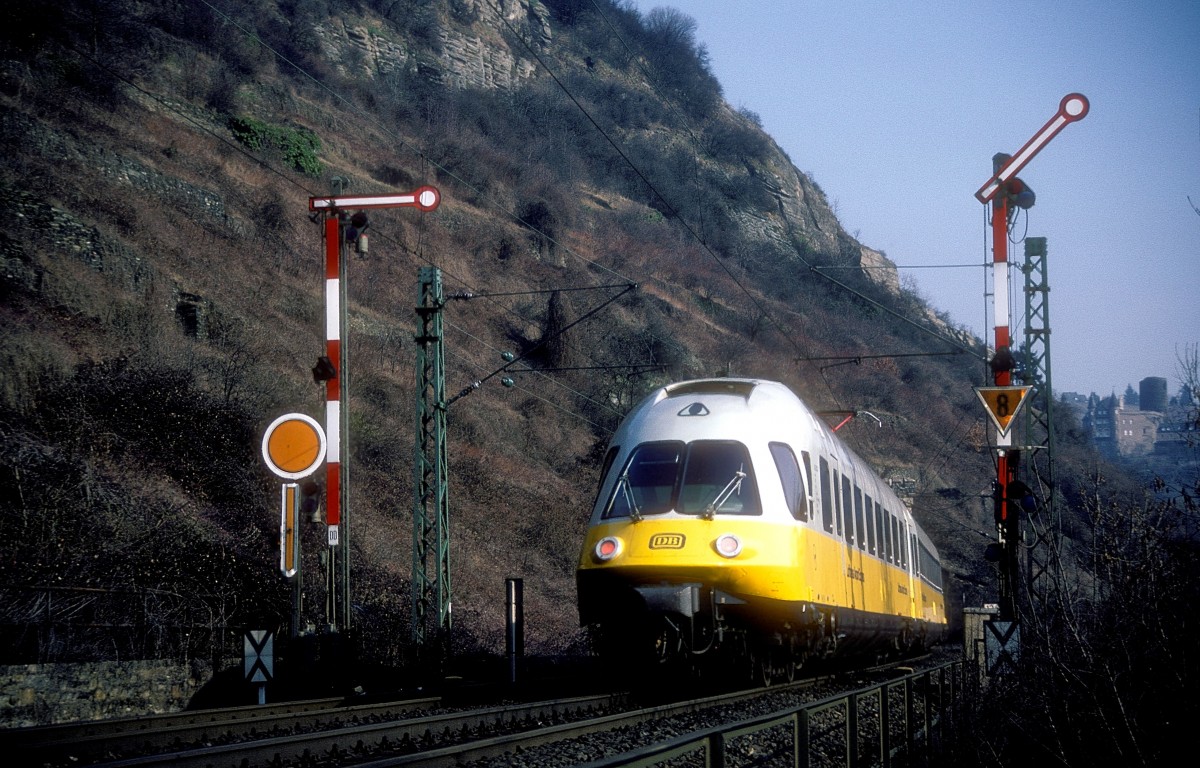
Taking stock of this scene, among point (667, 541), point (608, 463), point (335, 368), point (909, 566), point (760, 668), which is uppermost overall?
point (335, 368)

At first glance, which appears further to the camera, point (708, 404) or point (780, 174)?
point (780, 174)

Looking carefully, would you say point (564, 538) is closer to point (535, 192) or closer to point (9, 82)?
point (9, 82)

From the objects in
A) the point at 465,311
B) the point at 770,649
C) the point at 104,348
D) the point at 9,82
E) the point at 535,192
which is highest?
the point at 535,192

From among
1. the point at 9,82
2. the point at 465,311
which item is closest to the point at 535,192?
the point at 465,311

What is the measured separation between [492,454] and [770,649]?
78.4 feet

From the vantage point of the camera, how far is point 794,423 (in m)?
14.7

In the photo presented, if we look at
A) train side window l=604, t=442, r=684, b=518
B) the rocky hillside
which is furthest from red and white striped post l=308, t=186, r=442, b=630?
train side window l=604, t=442, r=684, b=518

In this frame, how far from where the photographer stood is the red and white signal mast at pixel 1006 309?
612 inches

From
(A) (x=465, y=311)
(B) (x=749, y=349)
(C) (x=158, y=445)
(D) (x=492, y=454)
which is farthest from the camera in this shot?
(B) (x=749, y=349)

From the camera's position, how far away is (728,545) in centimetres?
1319

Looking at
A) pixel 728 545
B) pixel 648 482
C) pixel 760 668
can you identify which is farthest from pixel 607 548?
pixel 760 668

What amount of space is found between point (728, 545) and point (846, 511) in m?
4.26

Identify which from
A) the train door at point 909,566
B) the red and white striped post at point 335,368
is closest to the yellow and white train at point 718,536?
the red and white striped post at point 335,368

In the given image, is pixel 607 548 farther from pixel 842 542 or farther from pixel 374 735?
pixel 842 542
